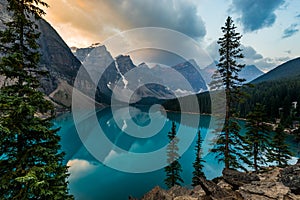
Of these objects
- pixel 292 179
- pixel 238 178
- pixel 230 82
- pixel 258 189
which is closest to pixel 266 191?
pixel 258 189

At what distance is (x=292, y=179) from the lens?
27.2 feet

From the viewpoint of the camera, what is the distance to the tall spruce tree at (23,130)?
19.8 feet

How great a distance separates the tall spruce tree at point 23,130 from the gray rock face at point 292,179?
1001cm

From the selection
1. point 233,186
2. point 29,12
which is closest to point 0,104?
point 29,12

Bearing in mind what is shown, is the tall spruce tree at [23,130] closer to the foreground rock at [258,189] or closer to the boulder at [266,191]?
the foreground rock at [258,189]

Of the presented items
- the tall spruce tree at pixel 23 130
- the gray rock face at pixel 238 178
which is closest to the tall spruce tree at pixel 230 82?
the gray rock face at pixel 238 178

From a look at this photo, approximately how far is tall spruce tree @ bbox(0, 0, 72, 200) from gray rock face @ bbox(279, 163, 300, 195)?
10.0 meters

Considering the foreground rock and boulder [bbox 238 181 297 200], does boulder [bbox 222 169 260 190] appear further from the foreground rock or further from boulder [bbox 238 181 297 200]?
boulder [bbox 238 181 297 200]

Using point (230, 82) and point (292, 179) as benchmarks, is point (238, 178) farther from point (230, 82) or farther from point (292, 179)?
point (230, 82)

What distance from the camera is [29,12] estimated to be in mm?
7414

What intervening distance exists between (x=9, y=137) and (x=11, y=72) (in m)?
2.46

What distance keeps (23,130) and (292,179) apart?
12092mm

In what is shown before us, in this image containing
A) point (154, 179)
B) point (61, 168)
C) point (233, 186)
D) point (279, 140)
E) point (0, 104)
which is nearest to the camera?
point (0, 104)

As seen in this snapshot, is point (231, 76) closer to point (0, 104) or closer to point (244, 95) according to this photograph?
point (244, 95)
